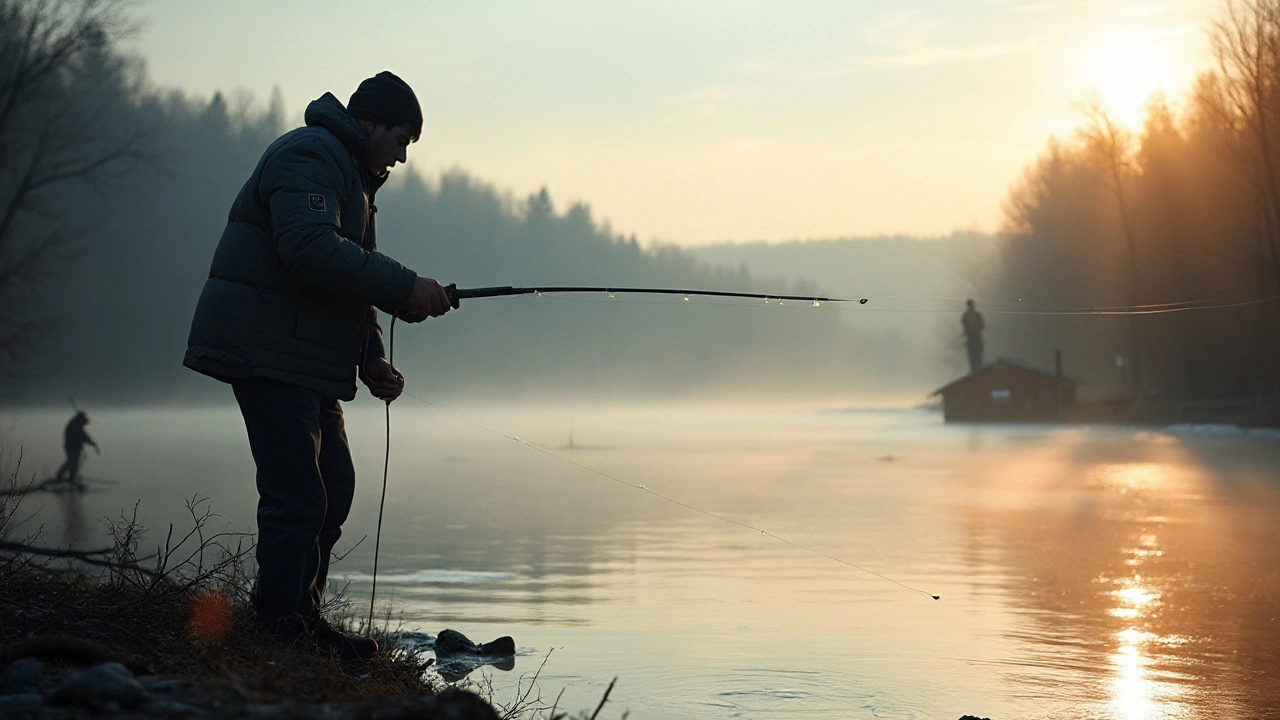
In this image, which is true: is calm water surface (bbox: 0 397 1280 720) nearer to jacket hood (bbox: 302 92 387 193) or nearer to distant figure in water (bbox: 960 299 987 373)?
jacket hood (bbox: 302 92 387 193)

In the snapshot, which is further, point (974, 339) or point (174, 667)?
point (974, 339)

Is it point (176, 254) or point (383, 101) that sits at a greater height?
point (176, 254)

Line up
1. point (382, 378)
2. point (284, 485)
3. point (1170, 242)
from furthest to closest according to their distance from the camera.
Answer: point (1170, 242)
point (382, 378)
point (284, 485)

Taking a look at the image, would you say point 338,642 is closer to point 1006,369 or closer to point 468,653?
point 468,653

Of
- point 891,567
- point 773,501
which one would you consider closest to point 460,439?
point 773,501

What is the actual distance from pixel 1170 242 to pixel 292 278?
56.5 metres

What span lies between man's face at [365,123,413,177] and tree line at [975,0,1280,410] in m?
28.0

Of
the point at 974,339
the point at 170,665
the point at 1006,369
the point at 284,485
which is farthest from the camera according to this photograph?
the point at 974,339

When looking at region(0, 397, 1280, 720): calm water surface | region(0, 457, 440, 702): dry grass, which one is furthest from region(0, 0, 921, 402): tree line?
region(0, 457, 440, 702): dry grass

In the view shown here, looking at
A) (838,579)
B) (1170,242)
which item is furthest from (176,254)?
(838,579)

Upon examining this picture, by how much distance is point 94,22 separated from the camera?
2411cm

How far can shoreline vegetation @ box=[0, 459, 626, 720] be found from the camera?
130 inches

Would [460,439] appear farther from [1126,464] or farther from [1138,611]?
[1138,611]

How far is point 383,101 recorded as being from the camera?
16.7 feet
